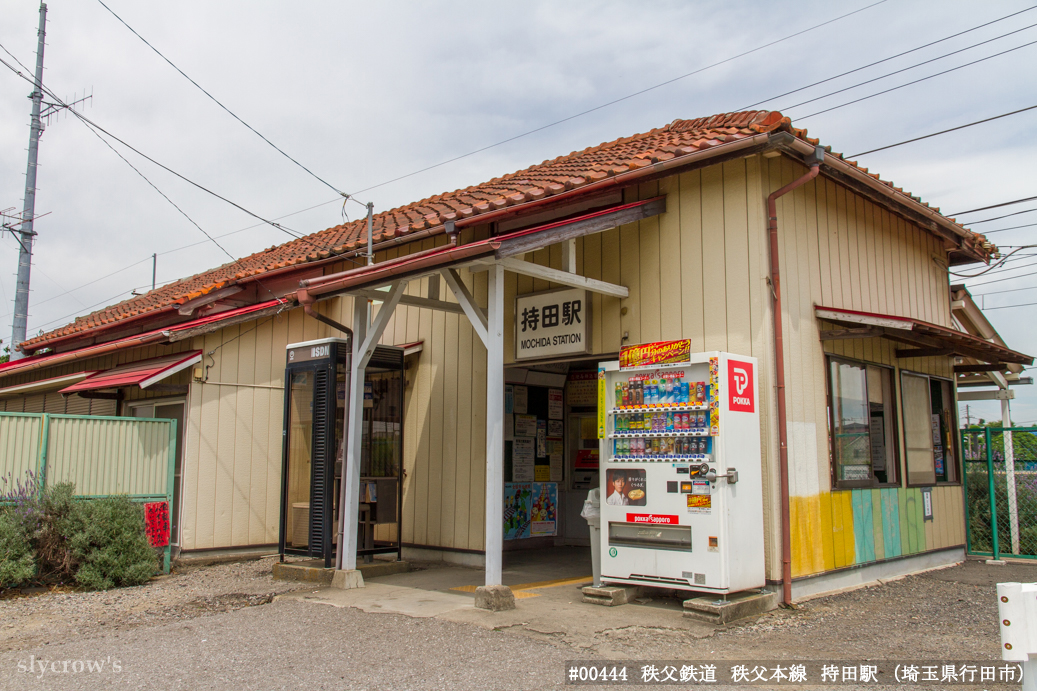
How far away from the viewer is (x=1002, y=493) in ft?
37.1

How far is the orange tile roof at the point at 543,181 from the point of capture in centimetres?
788

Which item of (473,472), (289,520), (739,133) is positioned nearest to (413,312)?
(473,472)

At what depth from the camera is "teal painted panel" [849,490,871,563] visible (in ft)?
26.7

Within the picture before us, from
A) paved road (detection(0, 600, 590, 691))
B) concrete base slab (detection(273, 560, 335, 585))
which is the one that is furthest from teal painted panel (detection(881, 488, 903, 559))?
concrete base slab (detection(273, 560, 335, 585))

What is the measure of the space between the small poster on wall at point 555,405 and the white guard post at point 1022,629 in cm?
811

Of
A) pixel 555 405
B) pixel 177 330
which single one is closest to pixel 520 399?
pixel 555 405

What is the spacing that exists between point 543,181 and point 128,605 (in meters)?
6.17

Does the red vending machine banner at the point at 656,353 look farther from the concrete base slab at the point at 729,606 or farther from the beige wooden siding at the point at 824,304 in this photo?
the concrete base slab at the point at 729,606

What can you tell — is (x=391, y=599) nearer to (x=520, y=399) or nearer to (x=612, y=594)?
(x=612, y=594)

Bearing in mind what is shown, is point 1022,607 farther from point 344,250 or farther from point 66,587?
point 344,250

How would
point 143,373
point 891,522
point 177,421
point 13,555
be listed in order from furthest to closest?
point 177,421 < point 143,373 < point 891,522 < point 13,555

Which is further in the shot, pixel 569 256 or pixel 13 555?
pixel 569 256

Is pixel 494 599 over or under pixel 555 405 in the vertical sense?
under

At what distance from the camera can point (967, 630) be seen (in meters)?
6.45
